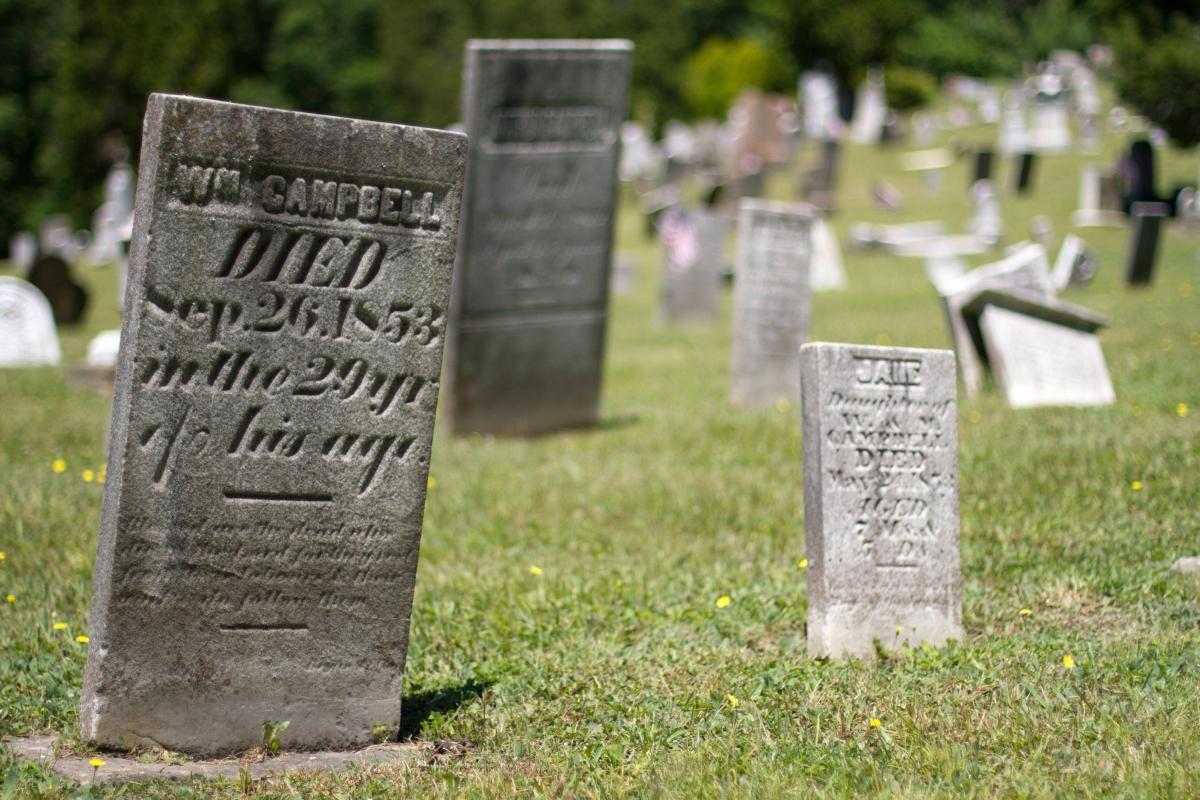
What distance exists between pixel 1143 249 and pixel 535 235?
9920mm

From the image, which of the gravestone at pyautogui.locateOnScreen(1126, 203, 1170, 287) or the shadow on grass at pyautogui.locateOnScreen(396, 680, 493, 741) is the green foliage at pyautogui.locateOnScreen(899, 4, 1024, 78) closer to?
the gravestone at pyautogui.locateOnScreen(1126, 203, 1170, 287)

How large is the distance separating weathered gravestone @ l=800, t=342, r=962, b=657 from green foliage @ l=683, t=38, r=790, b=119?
54.4 meters

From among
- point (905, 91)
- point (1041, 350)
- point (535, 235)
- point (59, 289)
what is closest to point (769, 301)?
point (535, 235)

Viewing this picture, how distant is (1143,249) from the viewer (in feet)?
54.4

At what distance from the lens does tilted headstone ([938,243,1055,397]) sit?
970cm

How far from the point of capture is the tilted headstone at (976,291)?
9703 mm

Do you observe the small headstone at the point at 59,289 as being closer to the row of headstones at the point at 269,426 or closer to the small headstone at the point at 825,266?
the small headstone at the point at 825,266

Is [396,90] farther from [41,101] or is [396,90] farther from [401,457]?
[401,457]

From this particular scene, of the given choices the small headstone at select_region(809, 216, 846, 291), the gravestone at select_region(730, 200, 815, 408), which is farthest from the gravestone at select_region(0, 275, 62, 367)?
the small headstone at select_region(809, 216, 846, 291)

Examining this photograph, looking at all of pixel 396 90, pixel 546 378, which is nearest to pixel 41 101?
pixel 396 90

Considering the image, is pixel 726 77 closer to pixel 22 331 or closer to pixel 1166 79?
pixel 1166 79

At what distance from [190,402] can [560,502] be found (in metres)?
3.85

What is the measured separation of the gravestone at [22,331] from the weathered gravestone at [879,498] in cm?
1242

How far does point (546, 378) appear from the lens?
10180mm
